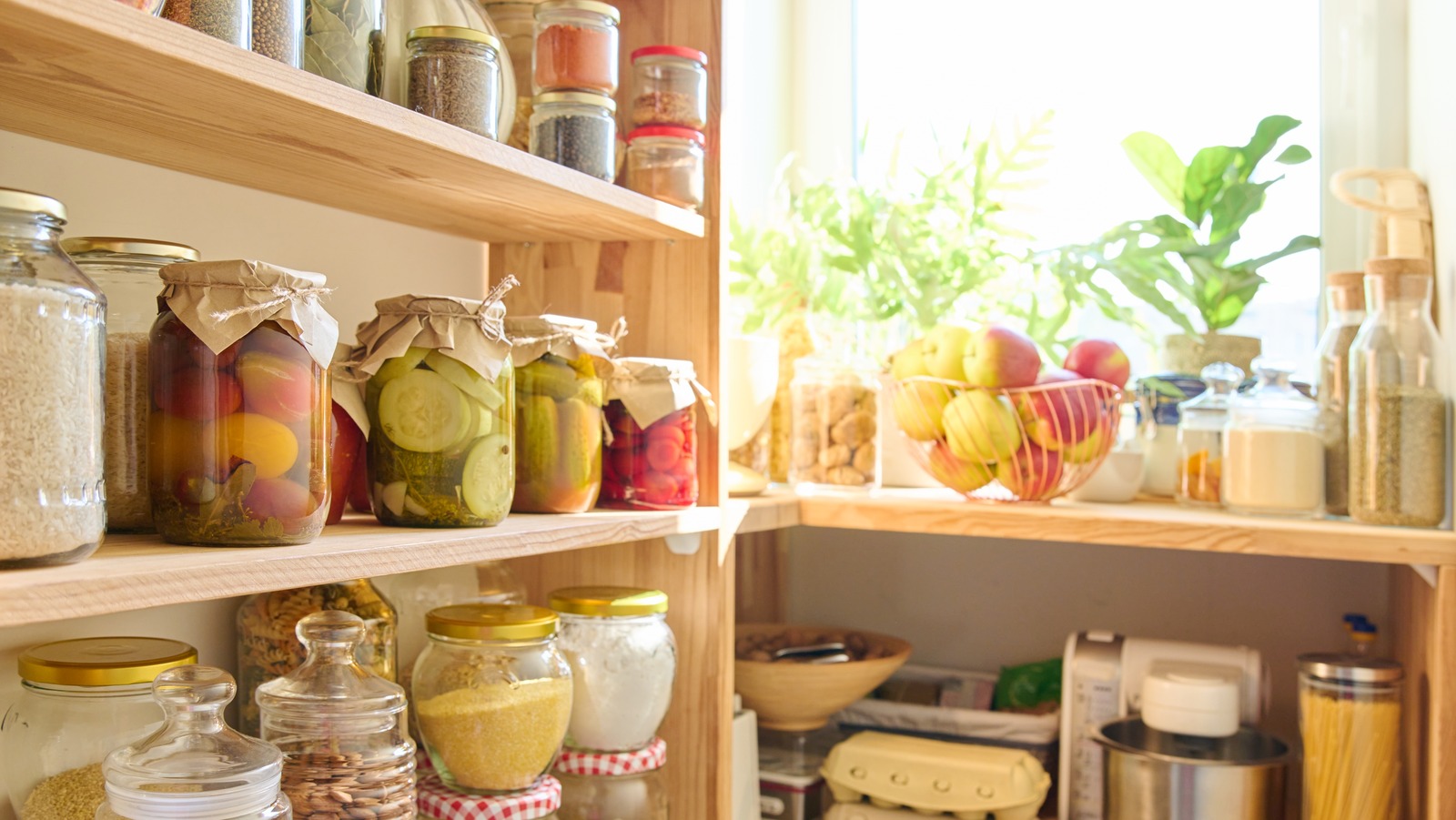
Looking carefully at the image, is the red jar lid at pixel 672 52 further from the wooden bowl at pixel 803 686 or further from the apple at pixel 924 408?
the wooden bowl at pixel 803 686

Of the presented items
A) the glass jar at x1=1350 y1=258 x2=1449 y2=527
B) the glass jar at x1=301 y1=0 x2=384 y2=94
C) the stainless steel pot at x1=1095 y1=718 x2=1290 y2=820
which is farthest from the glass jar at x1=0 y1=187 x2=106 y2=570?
the glass jar at x1=1350 y1=258 x2=1449 y2=527

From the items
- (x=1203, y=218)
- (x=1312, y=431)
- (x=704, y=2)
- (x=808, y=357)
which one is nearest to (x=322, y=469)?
(x=704, y=2)

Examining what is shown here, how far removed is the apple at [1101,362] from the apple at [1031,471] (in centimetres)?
16

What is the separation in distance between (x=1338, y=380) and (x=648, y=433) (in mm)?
849

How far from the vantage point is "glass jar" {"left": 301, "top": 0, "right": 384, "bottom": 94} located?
818 millimetres

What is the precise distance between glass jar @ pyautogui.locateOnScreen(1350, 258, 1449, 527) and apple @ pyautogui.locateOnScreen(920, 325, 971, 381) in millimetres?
451

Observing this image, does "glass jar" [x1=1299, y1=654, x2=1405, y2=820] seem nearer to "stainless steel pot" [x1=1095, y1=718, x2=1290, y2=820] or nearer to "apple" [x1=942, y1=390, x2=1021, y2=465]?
"stainless steel pot" [x1=1095, y1=718, x2=1290, y2=820]

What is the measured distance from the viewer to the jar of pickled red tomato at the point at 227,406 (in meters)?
0.70

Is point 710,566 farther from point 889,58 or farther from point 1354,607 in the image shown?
point 889,58

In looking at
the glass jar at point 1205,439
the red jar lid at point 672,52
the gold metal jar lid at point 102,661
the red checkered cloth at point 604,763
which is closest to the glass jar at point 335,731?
the gold metal jar lid at point 102,661

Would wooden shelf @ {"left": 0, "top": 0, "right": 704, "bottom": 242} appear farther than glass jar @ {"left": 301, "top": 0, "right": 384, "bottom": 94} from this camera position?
No

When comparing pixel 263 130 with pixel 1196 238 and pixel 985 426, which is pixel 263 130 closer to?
pixel 985 426

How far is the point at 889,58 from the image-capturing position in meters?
2.08

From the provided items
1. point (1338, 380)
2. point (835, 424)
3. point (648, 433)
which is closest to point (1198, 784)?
point (1338, 380)
